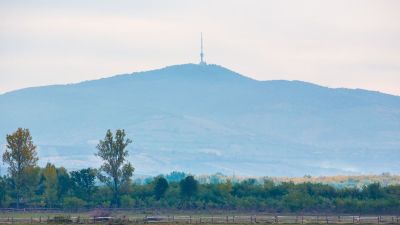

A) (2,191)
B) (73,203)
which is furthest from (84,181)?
(2,191)

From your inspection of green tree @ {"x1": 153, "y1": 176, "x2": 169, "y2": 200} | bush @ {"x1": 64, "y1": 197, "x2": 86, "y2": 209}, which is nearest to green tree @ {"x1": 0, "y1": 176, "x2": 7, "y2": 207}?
bush @ {"x1": 64, "y1": 197, "x2": 86, "y2": 209}

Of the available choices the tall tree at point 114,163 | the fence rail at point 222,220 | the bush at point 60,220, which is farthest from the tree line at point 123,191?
the bush at point 60,220

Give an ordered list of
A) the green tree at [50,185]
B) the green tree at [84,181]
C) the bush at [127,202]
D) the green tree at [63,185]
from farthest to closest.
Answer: the green tree at [84,181] → the green tree at [63,185] → the green tree at [50,185] → the bush at [127,202]

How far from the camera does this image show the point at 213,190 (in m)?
132

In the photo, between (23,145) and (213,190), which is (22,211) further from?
(213,190)

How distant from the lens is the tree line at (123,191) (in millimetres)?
127375

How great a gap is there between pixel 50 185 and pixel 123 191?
7940mm

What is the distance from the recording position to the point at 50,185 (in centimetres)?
13388

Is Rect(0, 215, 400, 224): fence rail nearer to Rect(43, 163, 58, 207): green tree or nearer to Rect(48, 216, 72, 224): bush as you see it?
Rect(48, 216, 72, 224): bush

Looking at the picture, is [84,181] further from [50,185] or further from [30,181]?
[30,181]

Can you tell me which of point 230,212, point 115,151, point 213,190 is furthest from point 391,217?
point 115,151

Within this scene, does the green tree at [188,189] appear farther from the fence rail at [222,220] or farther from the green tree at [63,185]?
the fence rail at [222,220]

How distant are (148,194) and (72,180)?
8605mm

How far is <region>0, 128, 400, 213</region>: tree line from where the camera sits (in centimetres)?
12738
